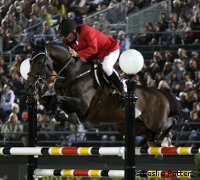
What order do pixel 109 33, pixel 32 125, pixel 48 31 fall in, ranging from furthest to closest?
pixel 48 31
pixel 109 33
pixel 32 125

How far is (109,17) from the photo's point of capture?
20938mm

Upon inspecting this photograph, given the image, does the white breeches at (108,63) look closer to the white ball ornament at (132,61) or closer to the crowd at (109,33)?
the white ball ornament at (132,61)

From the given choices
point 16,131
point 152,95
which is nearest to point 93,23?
point 16,131

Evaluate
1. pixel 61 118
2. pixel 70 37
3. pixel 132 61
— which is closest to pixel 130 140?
pixel 132 61

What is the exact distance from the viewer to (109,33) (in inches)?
777

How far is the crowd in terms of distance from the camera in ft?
53.3

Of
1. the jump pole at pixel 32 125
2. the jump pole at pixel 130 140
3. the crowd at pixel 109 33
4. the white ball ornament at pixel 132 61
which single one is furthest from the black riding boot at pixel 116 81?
the crowd at pixel 109 33

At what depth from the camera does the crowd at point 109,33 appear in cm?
1623

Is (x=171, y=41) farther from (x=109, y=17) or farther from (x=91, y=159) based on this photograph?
(x=91, y=159)

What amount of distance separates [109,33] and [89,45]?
343 inches

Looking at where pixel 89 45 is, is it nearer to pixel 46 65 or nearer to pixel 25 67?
pixel 46 65

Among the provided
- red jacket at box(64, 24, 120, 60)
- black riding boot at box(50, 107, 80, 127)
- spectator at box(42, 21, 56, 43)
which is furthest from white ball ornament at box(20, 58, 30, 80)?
spectator at box(42, 21, 56, 43)

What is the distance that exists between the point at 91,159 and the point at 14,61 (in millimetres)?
7955

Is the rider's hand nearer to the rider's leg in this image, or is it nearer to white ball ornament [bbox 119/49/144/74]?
the rider's leg
